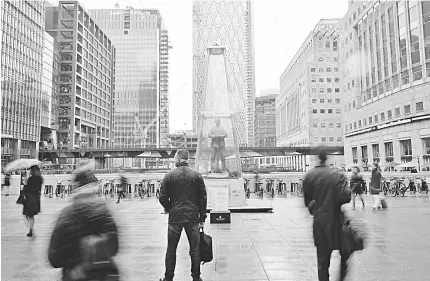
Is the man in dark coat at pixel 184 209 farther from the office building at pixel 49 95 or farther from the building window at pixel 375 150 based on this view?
the office building at pixel 49 95

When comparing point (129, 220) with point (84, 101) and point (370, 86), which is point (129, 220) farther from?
point (84, 101)

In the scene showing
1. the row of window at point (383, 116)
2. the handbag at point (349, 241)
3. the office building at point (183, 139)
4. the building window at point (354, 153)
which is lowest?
the handbag at point (349, 241)

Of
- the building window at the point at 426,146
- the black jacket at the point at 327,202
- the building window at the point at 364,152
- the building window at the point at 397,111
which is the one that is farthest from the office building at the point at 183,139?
the black jacket at the point at 327,202

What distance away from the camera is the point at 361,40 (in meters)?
67.8

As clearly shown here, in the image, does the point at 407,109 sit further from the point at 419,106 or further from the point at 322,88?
the point at 322,88

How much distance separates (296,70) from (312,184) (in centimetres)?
12128

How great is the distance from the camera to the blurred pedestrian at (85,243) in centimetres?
287

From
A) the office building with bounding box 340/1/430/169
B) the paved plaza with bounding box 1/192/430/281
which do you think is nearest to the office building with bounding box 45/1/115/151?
the office building with bounding box 340/1/430/169

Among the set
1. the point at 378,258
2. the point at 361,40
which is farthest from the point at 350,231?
the point at 361,40

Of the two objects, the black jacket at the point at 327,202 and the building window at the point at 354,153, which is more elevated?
the building window at the point at 354,153

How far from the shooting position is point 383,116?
5912cm

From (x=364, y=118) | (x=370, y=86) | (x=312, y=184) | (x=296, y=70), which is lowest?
(x=312, y=184)

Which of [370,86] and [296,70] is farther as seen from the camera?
[296,70]

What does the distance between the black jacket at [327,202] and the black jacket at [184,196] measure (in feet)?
4.87
